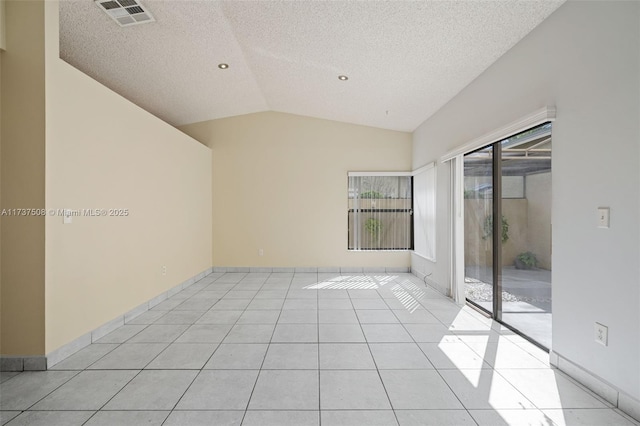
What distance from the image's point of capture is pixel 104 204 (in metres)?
2.91

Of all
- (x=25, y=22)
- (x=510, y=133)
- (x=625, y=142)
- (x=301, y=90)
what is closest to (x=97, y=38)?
(x=25, y=22)

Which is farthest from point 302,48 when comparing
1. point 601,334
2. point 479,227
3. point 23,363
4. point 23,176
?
point 23,363

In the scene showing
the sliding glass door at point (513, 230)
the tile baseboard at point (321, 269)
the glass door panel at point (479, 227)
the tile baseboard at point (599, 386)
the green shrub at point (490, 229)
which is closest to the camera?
the tile baseboard at point (599, 386)

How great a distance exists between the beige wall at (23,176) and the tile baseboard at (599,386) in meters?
3.97

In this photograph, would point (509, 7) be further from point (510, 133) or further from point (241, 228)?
point (241, 228)

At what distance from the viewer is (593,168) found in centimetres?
197

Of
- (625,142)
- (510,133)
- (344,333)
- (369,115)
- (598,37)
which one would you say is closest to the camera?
(625,142)

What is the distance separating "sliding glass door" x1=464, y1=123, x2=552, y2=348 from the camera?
271 centimetres

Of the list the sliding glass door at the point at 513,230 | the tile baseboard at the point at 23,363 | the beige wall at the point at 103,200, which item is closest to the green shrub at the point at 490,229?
the sliding glass door at the point at 513,230

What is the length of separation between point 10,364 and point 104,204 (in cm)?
143

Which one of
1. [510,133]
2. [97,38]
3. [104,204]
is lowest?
[104,204]

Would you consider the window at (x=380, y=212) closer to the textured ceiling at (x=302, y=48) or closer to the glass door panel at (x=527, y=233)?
the textured ceiling at (x=302, y=48)

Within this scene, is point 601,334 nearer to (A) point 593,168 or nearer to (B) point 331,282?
(A) point 593,168

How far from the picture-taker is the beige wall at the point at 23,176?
7.27 feet
